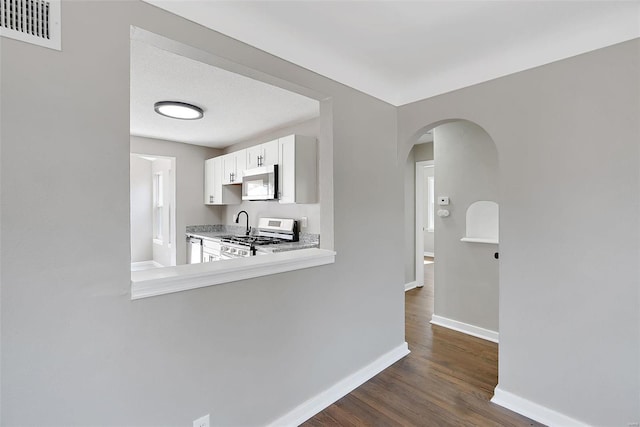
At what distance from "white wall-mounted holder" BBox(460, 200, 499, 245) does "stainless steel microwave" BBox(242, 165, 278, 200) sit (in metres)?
2.33

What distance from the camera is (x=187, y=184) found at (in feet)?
17.3

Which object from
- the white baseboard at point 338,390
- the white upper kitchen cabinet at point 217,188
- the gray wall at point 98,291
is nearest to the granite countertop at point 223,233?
the white upper kitchen cabinet at point 217,188

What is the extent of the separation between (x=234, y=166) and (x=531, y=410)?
4365mm

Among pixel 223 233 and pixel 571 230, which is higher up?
pixel 571 230

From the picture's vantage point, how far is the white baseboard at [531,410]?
6.24ft

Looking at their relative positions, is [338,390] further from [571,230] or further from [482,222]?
[482,222]

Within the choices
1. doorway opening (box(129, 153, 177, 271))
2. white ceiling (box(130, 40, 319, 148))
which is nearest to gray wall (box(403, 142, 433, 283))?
white ceiling (box(130, 40, 319, 148))

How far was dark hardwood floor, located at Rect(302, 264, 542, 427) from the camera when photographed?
1.99 meters

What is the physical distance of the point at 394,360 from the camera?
9.00 feet

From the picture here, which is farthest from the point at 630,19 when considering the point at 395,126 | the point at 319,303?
the point at 319,303

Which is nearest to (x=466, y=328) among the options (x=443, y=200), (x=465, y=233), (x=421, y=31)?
(x=465, y=233)

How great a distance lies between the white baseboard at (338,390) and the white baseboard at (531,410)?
83cm

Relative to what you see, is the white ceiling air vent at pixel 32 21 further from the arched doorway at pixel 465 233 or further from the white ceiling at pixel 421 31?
the arched doorway at pixel 465 233

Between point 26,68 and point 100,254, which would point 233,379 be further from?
point 26,68
